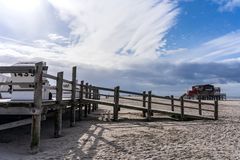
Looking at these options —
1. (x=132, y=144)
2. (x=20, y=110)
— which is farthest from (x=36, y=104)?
(x=132, y=144)

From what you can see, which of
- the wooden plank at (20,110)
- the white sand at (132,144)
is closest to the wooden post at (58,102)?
Result: the white sand at (132,144)

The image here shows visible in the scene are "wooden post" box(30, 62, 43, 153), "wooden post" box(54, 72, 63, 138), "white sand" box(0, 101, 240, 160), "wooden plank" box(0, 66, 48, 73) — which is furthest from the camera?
"wooden post" box(54, 72, 63, 138)

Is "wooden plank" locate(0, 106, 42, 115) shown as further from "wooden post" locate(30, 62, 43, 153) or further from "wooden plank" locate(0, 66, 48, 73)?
"wooden plank" locate(0, 66, 48, 73)

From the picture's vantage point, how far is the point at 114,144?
9.10m

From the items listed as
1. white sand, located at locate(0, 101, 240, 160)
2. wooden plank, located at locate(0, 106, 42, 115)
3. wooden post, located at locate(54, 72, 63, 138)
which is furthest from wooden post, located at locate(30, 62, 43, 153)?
wooden post, located at locate(54, 72, 63, 138)

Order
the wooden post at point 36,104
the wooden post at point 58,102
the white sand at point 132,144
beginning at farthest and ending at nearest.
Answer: the wooden post at point 58,102 → the wooden post at point 36,104 → the white sand at point 132,144

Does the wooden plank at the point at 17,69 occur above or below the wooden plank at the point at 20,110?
above

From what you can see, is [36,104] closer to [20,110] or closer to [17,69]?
[20,110]

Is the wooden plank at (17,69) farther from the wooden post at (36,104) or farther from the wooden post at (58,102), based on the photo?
the wooden post at (58,102)

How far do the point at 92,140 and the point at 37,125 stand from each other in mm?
2083

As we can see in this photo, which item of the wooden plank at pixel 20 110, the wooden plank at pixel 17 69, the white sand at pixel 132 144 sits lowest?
the white sand at pixel 132 144

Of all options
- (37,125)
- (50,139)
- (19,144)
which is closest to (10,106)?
(37,125)

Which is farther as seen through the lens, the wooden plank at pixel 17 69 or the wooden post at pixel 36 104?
the wooden plank at pixel 17 69

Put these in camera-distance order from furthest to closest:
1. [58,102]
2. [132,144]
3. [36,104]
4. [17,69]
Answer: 1. [58,102]
2. [132,144]
3. [17,69]
4. [36,104]
